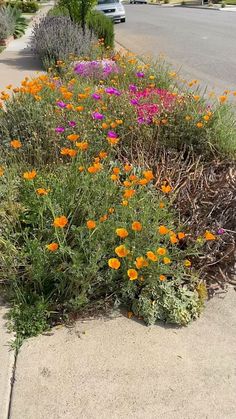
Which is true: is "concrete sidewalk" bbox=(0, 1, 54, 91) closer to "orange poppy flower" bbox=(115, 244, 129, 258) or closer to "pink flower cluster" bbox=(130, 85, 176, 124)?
"pink flower cluster" bbox=(130, 85, 176, 124)

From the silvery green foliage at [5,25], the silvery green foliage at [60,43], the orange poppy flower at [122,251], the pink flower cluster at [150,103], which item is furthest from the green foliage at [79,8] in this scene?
the orange poppy flower at [122,251]

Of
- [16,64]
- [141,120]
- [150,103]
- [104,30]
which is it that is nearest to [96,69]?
[150,103]

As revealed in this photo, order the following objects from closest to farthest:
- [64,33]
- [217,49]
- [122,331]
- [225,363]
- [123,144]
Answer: [225,363]
[122,331]
[123,144]
[64,33]
[217,49]

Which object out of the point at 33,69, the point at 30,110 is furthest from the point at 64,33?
the point at 30,110

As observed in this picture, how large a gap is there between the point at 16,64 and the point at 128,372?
34.0 feet

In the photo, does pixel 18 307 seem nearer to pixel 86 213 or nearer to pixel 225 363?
pixel 86 213

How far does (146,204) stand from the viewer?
3.04 metres

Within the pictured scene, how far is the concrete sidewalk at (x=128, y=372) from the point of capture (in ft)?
7.36

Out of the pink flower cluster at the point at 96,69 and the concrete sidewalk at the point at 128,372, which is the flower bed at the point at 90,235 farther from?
the pink flower cluster at the point at 96,69

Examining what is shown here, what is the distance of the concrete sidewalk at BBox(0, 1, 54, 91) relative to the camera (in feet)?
31.1

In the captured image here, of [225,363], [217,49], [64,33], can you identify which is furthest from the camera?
[217,49]

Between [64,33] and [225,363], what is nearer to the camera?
[225,363]

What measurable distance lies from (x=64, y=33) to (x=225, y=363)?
31.7ft

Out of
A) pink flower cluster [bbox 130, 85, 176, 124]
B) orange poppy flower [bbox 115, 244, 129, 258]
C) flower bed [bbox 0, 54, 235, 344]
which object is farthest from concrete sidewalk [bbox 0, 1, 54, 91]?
orange poppy flower [bbox 115, 244, 129, 258]
